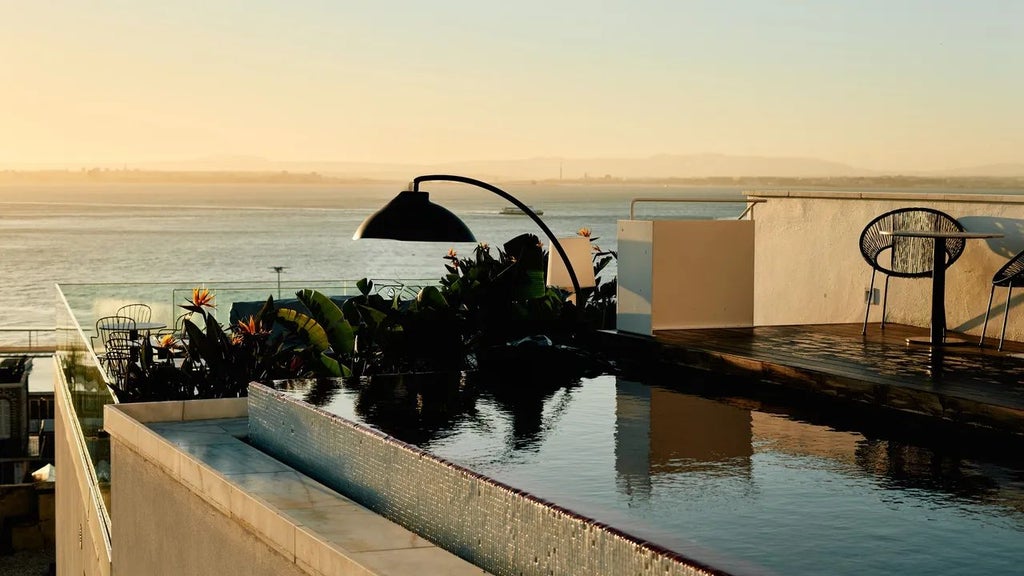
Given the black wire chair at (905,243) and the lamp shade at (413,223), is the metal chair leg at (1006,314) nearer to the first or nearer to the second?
the black wire chair at (905,243)

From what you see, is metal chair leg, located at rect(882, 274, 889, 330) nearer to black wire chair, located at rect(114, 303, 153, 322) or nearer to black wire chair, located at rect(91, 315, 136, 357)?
black wire chair, located at rect(91, 315, 136, 357)

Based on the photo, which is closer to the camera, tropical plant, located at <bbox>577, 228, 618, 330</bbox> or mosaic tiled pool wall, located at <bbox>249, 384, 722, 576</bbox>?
mosaic tiled pool wall, located at <bbox>249, 384, 722, 576</bbox>

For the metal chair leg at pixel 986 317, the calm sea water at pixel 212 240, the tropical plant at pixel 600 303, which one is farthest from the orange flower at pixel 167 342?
the calm sea water at pixel 212 240

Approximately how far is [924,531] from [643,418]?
6.18 feet

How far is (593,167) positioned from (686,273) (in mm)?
57468

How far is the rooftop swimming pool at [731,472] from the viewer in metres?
3.14

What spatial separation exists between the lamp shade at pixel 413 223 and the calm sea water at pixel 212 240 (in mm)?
46585

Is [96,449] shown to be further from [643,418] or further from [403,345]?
[643,418]

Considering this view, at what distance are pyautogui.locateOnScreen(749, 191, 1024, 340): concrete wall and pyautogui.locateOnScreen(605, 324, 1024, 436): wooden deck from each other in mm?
315

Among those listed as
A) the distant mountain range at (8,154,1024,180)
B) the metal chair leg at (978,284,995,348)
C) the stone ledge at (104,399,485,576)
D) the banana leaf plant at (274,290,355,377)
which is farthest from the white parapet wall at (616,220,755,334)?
the distant mountain range at (8,154,1024,180)

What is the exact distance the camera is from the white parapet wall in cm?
809

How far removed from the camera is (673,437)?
4.67 meters

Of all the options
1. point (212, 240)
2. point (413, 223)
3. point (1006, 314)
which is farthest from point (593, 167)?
point (413, 223)

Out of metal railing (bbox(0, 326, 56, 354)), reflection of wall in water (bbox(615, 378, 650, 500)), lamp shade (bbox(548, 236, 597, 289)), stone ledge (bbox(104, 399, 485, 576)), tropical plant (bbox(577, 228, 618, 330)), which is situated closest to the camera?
stone ledge (bbox(104, 399, 485, 576))
